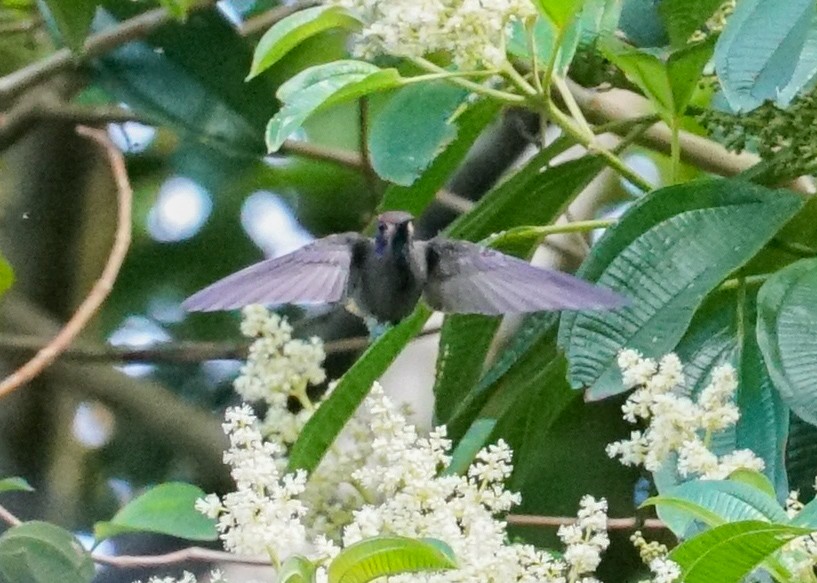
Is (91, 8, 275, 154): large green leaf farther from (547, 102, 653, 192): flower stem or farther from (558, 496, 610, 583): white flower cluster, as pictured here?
(558, 496, 610, 583): white flower cluster

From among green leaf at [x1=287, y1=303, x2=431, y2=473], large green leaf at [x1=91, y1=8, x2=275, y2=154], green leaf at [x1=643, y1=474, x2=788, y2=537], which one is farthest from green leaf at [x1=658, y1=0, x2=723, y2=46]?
large green leaf at [x1=91, y1=8, x2=275, y2=154]

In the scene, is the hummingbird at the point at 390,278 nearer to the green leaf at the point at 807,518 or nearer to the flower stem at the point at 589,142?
the flower stem at the point at 589,142

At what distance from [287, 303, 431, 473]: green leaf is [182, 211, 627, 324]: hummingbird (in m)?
0.02

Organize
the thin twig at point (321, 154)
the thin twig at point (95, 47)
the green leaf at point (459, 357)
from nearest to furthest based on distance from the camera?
1. the green leaf at point (459, 357)
2. the thin twig at point (95, 47)
3. the thin twig at point (321, 154)

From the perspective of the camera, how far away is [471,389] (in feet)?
2.85

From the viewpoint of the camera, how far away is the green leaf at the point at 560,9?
26.8 inches

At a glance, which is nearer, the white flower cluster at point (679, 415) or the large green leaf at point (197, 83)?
the white flower cluster at point (679, 415)

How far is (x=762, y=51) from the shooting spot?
2.04 ft

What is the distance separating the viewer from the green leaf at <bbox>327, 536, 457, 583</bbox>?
47 centimetres

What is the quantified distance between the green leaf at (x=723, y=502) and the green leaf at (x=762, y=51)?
21 cm

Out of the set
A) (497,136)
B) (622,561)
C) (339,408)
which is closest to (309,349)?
(339,408)

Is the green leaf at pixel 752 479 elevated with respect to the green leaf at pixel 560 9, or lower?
lower

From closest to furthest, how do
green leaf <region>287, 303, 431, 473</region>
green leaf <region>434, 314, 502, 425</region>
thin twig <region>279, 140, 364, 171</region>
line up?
1. green leaf <region>287, 303, 431, 473</region>
2. green leaf <region>434, 314, 502, 425</region>
3. thin twig <region>279, 140, 364, 171</region>

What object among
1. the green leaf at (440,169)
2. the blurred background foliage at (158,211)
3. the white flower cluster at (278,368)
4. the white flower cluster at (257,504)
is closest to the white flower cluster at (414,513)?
the white flower cluster at (257,504)
